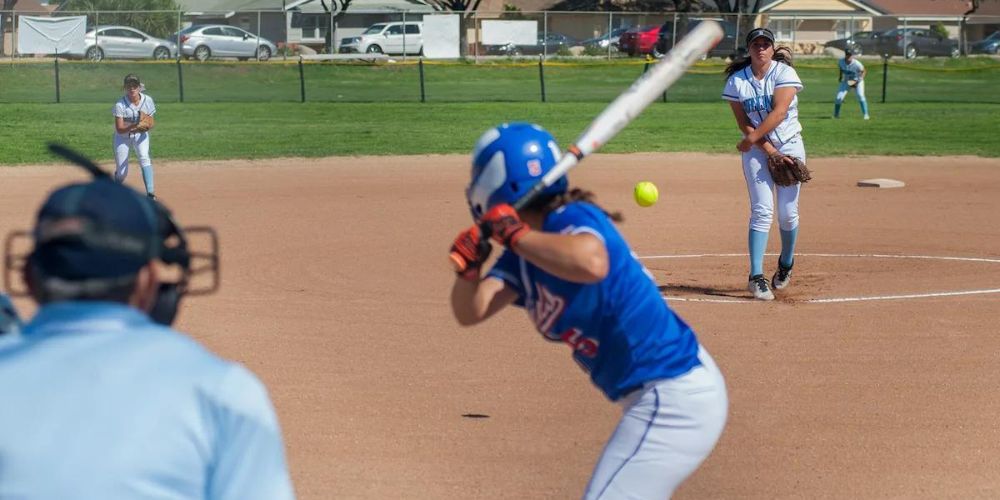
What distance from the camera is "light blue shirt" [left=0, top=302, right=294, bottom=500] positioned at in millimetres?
2201

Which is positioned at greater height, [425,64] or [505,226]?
[425,64]

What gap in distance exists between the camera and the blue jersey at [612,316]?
4.02 metres

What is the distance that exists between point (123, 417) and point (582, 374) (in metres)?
6.22

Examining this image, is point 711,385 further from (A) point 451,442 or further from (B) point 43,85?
(B) point 43,85

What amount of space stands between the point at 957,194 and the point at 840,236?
4136 millimetres

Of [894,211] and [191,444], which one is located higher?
[191,444]

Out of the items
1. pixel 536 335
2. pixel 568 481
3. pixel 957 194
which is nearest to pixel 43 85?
pixel 957 194

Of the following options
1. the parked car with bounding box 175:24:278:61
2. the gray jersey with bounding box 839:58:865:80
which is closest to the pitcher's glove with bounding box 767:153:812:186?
the gray jersey with bounding box 839:58:865:80

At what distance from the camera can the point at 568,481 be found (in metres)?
6.37

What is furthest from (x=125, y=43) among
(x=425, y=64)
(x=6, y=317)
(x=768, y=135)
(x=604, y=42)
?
(x=6, y=317)

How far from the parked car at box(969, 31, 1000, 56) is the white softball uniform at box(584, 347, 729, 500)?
5304 cm

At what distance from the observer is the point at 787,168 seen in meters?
10.3

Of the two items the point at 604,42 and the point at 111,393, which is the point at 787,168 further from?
the point at 604,42

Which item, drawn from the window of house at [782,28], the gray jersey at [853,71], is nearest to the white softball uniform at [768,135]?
the gray jersey at [853,71]
